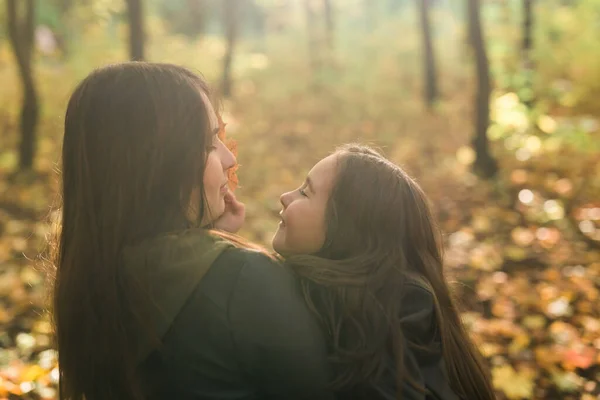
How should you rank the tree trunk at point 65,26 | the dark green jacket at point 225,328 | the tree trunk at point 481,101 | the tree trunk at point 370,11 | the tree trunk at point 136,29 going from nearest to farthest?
the dark green jacket at point 225,328 → the tree trunk at point 136,29 → the tree trunk at point 481,101 → the tree trunk at point 65,26 → the tree trunk at point 370,11

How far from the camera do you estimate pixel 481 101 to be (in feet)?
32.1

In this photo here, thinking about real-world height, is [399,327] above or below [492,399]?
above

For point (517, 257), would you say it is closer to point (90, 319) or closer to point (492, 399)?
point (492, 399)

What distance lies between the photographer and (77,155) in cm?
196

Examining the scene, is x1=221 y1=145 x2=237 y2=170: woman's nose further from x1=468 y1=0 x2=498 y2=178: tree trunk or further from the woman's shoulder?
x1=468 y1=0 x2=498 y2=178: tree trunk

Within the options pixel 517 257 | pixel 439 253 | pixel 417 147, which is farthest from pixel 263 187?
pixel 439 253

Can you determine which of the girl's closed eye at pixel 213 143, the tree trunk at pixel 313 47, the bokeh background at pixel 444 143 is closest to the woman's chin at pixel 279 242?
the girl's closed eye at pixel 213 143

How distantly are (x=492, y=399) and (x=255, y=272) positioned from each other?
130 centimetres

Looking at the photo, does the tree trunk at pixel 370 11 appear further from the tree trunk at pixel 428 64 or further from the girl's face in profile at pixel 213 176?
the girl's face in profile at pixel 213 176

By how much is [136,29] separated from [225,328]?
321 inches

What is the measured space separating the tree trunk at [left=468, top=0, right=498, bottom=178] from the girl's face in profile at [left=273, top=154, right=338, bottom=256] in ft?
25.6

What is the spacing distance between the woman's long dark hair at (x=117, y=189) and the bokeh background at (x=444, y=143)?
0.39 meters

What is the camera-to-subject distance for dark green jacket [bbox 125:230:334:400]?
1748 mm

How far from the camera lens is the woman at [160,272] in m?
1.77
